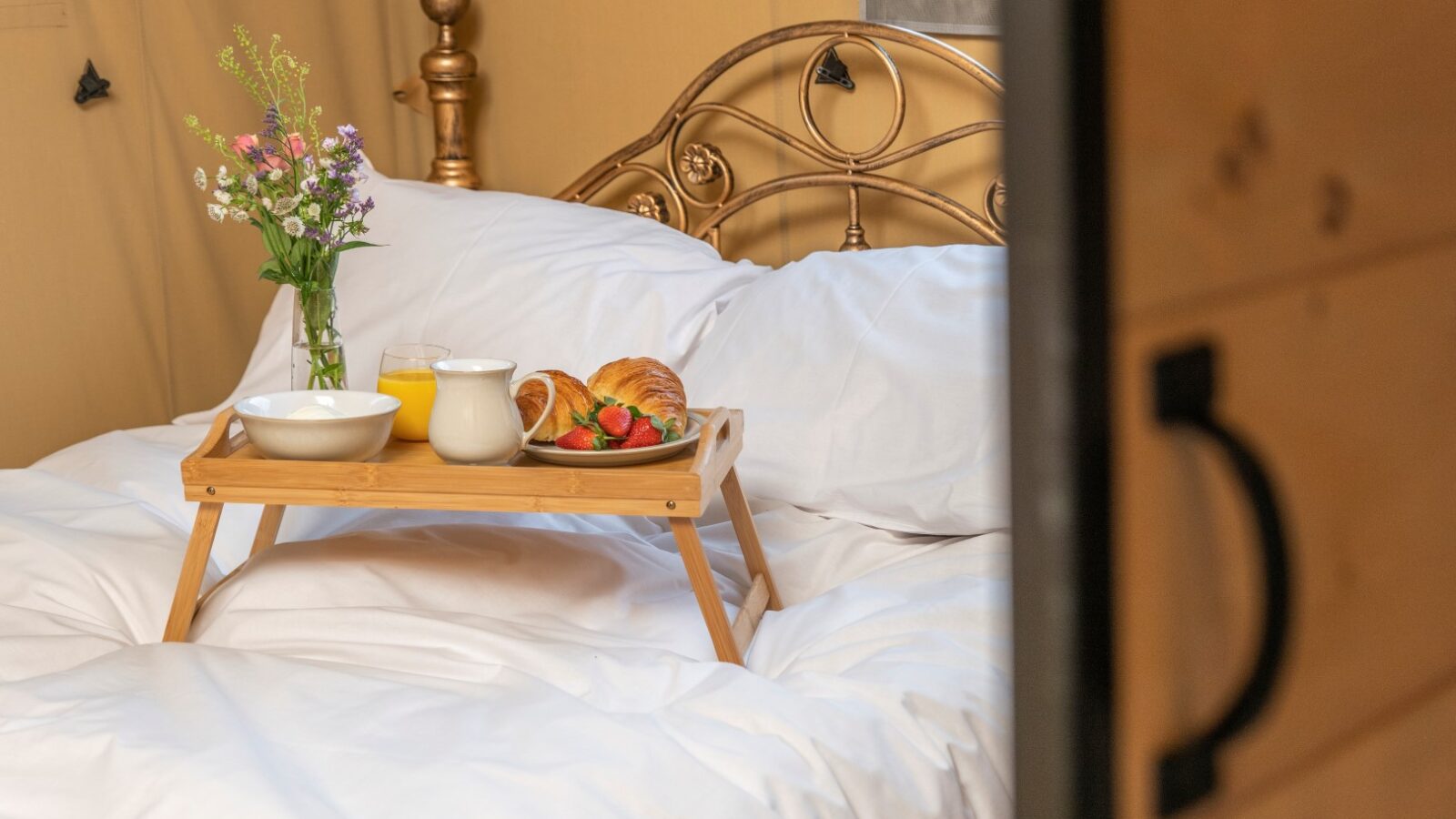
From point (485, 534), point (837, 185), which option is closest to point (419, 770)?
point (485, 534)

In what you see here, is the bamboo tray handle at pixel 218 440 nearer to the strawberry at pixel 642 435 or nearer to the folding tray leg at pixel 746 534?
the strawberry at pixel 642 435

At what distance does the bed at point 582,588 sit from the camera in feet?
3.26

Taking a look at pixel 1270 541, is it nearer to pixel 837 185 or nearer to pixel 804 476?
pixel 804 476

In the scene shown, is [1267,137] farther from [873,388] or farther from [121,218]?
[121,218]

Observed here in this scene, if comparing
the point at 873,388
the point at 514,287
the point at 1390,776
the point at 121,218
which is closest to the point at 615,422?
the point at 873,388

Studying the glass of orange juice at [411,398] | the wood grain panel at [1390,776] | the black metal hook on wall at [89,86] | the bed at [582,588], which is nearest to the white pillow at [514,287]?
the bed at [582,588]

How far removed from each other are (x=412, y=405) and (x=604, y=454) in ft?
0.94

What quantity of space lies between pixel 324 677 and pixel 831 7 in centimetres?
150

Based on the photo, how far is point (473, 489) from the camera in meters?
1.25

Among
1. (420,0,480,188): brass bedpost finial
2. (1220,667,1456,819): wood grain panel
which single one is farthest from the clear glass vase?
(1220,667,1456,819): wood grain panel

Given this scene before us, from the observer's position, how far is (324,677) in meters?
1.13

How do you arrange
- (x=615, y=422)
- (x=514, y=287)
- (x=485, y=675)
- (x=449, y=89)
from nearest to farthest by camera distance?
(x=485, y=675) → (x=615, y=422) → (x=514, y=287) → (x=449, y=89)

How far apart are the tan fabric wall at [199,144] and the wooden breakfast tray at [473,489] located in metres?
1.02

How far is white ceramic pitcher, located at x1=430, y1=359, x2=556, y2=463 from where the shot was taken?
1.27m
